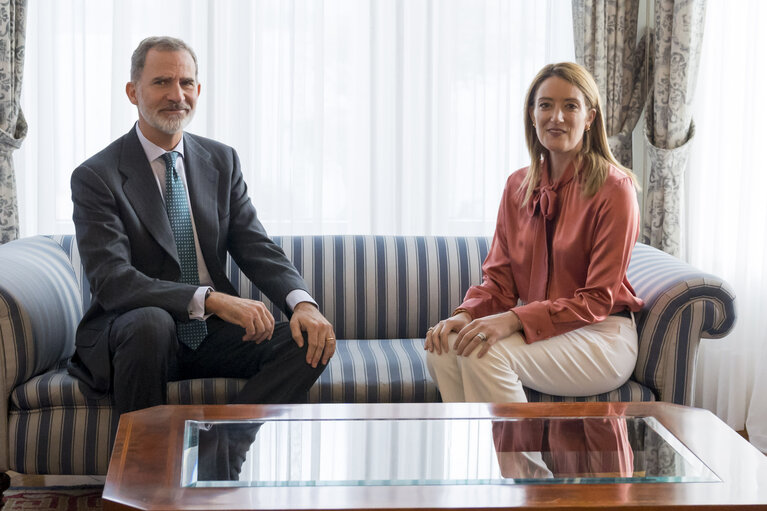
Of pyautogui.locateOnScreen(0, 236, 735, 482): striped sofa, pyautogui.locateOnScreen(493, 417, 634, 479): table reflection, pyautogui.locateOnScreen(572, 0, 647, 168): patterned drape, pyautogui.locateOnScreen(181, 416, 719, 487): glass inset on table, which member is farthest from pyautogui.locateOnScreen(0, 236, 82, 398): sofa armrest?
pyautogui.locateOnScreen(572, 0, 647, 168): patterned drape

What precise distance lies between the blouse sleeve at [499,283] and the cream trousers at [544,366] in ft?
0.82

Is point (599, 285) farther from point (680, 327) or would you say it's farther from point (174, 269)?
point (174, 269)

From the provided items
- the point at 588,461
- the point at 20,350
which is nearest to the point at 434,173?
the point at 20,350

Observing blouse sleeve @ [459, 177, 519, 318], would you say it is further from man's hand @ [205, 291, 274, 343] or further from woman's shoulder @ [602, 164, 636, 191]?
man's hand @ [205, 291, 274, 343]

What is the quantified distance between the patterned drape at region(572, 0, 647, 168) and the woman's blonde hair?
96 cm

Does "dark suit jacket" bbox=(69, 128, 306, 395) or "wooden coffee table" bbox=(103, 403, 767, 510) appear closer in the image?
"wooden coffee table" bbox=(103, 403, 767, 510)

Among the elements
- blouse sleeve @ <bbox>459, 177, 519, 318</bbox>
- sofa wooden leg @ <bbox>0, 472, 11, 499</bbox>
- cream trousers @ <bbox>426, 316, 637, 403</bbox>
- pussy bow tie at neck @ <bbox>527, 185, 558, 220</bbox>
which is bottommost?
sofa wooden leg @ <bbox>0, 472, 11, 499</bbox>

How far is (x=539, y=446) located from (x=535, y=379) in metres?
0.64

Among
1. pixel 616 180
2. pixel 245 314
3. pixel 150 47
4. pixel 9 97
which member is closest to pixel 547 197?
pixel 616 180

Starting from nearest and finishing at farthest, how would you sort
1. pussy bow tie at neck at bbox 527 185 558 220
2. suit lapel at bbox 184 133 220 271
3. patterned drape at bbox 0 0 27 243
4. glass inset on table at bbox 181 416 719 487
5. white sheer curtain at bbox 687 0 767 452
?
glass inset on table at bbox 181 416 719 487, pussy bow tie at neck at bbox 527 185 558 220, suit lapel at bbox 184 133 220 271, patterned drape at bbox 0 0 27 243, white sheer curtain at bbox 687 0 767 452

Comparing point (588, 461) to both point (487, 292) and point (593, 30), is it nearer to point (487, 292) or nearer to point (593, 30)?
point (487, 292)

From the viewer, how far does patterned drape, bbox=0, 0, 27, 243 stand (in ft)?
10.6

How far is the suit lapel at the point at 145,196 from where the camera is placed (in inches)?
99.3

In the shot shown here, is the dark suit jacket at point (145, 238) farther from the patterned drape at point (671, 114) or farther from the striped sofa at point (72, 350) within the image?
the patterned drape at point (671, 114)
